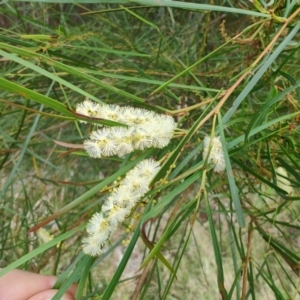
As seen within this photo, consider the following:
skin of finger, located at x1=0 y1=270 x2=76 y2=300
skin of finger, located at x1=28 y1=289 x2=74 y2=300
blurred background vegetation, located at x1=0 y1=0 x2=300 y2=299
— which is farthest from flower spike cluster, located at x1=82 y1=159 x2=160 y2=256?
skin of finger, located at x1=0 y1=270 x2=76 y2=300

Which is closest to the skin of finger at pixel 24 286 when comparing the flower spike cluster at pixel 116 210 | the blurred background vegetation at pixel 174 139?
the blurred background vegetation at pixel 174 139

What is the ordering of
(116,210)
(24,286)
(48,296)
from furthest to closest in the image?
(24,286) < (48,296) < (116,210)

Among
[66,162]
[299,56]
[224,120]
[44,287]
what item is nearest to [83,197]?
[224,120]

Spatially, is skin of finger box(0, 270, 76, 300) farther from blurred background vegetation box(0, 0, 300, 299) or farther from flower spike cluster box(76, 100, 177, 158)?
flower spike cluster box(76, 100, 177, 158)

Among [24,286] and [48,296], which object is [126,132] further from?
[24,286]

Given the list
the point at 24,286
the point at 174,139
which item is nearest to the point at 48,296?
the point at 24,286
